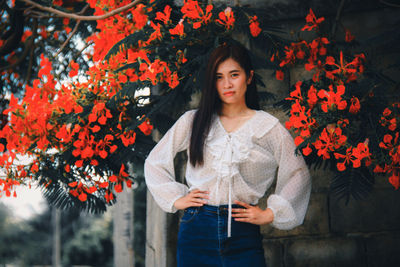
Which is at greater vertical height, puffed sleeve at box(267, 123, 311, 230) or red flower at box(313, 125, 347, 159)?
red flower at box(313, 125, 347, 159)

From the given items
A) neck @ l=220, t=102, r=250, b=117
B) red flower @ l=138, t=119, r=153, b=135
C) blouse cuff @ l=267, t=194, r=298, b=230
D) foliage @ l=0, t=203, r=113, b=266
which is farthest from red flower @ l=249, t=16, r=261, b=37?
foliage @ l=0, t=203, r=113, b=266

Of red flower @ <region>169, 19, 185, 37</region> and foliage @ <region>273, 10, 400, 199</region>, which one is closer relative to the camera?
foliage @ <region>273, 10, 400, 199</region>

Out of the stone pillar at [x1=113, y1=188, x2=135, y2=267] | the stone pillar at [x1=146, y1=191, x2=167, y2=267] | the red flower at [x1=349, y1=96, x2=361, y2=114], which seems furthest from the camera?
the stone pillar at [x1=113, y1=188, x2=135, y2=267]

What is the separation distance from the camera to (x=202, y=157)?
2529mm

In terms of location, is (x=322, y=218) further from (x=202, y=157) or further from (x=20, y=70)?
(x=20, y=70)

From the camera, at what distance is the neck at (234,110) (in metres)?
2.65

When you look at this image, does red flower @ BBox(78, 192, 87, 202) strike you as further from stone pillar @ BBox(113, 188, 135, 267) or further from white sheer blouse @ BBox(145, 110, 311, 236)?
stone pillar @ BBox(113, 188, 135, 267)

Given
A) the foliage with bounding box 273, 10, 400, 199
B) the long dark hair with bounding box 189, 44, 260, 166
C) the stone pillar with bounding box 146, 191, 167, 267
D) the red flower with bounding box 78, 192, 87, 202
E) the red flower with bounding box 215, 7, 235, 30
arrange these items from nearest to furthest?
1. the foliage with bounding box 273, 10, 400, 199
2. the long dark hair with bounding box 189, 44, 260, 166
3. the red flower with bounding box 215, 7, 235, 30
4. the red flower with bounding box 78, 192, 87, 202
5. the stone pillar with bounding box 146, 191, 167, 267

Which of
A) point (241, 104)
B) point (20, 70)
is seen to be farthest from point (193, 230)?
point (20, 70)

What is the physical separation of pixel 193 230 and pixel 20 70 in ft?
11.3

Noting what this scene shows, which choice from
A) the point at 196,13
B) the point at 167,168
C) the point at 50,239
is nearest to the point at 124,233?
the point at 167,168

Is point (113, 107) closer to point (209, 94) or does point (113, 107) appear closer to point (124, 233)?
point (209, 94)

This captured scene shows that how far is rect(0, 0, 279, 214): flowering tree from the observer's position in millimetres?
2953

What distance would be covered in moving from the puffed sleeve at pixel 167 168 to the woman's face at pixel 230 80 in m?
0.27
